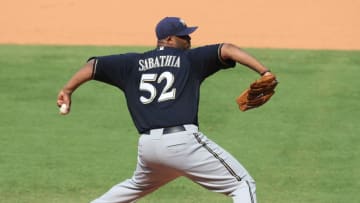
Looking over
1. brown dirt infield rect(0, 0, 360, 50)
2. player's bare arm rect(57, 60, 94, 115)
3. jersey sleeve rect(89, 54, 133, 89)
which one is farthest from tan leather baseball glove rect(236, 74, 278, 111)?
brown dirt infield rect(0, 0, 360, 50)

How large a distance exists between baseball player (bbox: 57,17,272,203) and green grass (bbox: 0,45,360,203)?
190 cm

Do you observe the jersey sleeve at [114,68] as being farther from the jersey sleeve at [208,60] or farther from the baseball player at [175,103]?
the jersey sleeve at [208,60]

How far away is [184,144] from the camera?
6266mm

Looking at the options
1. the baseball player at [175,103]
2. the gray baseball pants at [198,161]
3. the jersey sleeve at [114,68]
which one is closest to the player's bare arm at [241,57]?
the baseball player at [175,103]

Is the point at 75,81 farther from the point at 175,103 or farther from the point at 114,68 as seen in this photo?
the point at 175,103

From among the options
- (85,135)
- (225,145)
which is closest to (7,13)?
(85,135)

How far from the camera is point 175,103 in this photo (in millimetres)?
6332

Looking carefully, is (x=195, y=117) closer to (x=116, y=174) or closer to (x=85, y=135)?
(x=116, y=174)

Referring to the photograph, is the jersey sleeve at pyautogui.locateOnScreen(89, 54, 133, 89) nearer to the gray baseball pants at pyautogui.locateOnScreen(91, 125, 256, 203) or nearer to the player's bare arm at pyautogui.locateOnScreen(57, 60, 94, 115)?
the player's bare arm at pyautogui.locateOnScreen(57, 60, 94, 115)

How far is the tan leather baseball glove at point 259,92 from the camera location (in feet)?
20.7

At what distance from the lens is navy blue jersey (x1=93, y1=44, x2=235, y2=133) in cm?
633

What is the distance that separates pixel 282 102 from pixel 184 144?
5.21m

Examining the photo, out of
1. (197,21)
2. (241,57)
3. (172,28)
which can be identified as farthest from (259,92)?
(197,21)

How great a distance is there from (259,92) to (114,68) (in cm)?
99
